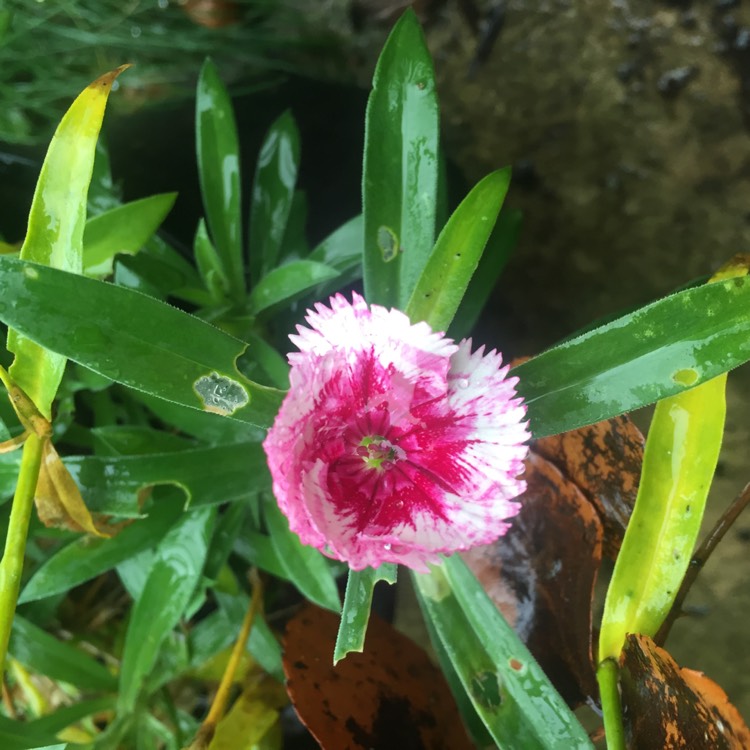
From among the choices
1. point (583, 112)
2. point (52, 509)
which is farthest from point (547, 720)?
point (583, 112)

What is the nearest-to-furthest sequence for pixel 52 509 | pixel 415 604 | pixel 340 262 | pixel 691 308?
1. pixel 691 308
2. pixel 52 509
3. pixel 340 262
4. pixel 415 604

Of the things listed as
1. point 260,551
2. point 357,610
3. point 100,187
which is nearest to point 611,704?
point 357,610

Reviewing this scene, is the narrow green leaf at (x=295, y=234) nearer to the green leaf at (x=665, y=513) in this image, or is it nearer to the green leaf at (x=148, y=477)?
the green leaf at (x=148, y=477)

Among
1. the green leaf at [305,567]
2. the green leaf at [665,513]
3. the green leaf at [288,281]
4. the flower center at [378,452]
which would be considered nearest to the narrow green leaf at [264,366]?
the green leaf at [288,281]

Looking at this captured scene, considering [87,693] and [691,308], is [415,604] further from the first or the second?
[691,308]

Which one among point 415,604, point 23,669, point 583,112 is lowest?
point 415,604

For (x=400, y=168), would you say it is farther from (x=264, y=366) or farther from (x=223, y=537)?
(x=223, y=537)

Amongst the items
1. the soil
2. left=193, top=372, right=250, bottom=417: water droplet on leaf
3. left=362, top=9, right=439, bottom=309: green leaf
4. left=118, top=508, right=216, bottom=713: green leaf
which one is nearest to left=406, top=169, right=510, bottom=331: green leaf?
left=362, top=9, right=439, bottom=309: green leaf
